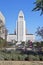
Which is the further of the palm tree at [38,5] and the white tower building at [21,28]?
the white tower building at [21,28]

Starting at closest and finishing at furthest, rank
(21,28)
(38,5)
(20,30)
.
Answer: (38,5) < (20,30) < (21,28)

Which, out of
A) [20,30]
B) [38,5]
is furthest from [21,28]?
[38,5]

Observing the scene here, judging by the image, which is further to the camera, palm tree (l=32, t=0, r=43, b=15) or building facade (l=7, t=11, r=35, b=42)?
building facade (l=7, t=11, r=35, b=42)

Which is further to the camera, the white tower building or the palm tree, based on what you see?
the white tower building

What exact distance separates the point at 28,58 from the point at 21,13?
13244 centimetres

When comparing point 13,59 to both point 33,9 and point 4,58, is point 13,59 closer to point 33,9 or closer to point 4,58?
point 4,58

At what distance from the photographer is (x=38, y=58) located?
22.6m

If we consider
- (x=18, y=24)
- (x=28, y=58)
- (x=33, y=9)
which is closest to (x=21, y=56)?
(x=28, y=58)

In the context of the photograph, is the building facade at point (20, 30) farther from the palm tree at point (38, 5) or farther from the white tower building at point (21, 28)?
the palm tree at point (38, 5)

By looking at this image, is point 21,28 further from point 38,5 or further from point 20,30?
point 38,5

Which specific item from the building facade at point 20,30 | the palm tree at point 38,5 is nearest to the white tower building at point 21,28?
the building facade at point 20,30

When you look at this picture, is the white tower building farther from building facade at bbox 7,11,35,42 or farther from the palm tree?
the palm tree

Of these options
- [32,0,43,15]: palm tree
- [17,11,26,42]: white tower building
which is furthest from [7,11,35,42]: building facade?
[32,0,43,15]: palm tree

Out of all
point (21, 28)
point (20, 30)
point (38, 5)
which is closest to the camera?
point (38, 5)
